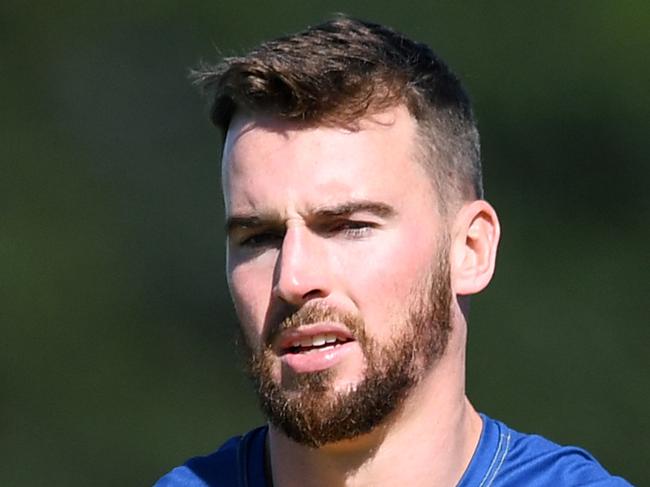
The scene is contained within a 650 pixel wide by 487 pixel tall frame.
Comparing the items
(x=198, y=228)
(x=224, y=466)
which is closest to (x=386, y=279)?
(x=224, y=466)

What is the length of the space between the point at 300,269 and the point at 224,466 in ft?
1.67

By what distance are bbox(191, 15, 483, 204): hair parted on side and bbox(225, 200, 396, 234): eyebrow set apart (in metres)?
0.14

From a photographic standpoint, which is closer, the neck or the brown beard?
the brown beard

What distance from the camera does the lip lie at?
8.16 ft

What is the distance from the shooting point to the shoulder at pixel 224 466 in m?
2.79

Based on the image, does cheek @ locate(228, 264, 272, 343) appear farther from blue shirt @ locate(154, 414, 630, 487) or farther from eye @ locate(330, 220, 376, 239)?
blue shirt @ locate(154, 414, 630, 487)

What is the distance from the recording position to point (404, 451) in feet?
8.66

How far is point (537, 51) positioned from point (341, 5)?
3.29 ft

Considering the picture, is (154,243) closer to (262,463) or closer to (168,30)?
(168,30)

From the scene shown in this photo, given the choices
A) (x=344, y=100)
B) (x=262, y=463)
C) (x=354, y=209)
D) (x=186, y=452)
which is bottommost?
(x=186, y=452)

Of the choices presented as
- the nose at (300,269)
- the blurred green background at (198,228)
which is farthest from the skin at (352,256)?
the blurred green background at (198,228)

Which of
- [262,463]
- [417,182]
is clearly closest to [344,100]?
[417,182]

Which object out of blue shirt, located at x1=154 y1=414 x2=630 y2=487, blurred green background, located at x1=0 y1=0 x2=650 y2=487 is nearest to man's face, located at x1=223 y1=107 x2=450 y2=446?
blue shirt, located at x1=154 y1=414 x2=630 y2=487

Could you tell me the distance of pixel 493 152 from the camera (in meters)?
7.45
